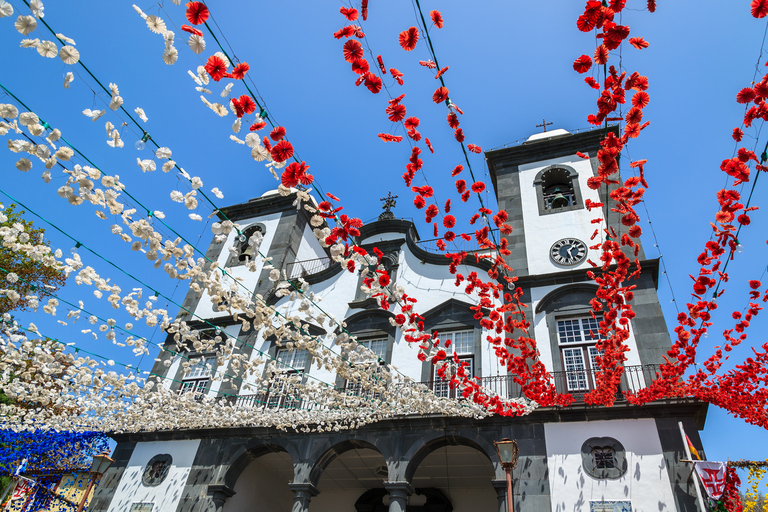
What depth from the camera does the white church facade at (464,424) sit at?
1019 centimetres

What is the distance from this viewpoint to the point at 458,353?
13344mm

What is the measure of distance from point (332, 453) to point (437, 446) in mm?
2916

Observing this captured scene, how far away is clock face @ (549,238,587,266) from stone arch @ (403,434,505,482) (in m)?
5.78

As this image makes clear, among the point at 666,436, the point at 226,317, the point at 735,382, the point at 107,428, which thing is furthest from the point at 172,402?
the point at 735,382

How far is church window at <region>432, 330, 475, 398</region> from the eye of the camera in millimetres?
12734

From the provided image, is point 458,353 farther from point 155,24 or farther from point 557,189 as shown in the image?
point 155,24

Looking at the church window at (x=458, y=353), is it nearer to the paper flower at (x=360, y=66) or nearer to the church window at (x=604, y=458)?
the church window at (x=604, y=458)

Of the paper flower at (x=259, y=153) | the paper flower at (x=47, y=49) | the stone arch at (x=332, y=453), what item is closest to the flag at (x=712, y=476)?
the stone arch at (x=332, y=453)

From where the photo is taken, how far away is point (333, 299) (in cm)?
1625

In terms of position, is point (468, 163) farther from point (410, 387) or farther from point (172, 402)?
point (172, 402)

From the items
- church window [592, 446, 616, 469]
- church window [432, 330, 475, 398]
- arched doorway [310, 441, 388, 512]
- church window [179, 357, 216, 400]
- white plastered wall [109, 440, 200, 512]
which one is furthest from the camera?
church window [179, 357, 216, 400]

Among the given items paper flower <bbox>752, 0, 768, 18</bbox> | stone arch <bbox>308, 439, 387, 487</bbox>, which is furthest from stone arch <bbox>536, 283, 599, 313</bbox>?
paper flower <bbox>752, 0, 768, 18</bbox>

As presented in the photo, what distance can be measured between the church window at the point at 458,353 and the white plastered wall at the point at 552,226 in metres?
2.79

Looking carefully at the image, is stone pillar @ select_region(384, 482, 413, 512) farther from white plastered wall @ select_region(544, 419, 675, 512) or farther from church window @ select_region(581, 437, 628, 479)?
church window @ select_region(581, 437, 628, 479)
